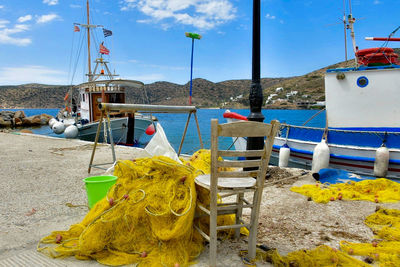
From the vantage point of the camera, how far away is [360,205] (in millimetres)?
4801

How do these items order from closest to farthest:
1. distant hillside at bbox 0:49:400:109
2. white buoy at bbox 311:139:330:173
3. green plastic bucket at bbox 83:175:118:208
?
green plastic bucket at bbox 83:175:118:208
white buoy at bbox 311:139:330:173
distant hillside at bbox 0:49:400:109

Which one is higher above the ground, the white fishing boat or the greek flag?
the greek flag

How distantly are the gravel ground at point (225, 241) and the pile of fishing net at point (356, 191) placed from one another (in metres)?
0.16

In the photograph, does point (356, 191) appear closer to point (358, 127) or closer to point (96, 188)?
point (96, 188)

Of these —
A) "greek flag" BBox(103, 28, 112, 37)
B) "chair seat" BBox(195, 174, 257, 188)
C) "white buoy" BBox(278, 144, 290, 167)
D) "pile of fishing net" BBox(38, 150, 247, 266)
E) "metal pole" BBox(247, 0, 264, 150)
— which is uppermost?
"greek flag" BBox(103, 28, 112, 37)

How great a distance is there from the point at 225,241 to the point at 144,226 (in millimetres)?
955

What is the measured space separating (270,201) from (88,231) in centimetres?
307

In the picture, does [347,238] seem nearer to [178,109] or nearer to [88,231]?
[88,231]

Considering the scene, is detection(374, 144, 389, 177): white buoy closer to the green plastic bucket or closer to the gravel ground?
the gravel ground

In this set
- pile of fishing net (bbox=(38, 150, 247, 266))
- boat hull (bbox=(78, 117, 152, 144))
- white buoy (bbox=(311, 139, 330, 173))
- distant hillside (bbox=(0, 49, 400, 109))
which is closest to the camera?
pile of fishing net (bbox=(38, 150, 247, 266))

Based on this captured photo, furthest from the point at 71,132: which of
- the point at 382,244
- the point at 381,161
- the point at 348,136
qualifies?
the point at 382,244

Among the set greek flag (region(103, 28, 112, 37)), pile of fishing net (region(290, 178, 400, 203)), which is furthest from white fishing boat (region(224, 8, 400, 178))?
greek flag (region(103, 28, 112, 37))

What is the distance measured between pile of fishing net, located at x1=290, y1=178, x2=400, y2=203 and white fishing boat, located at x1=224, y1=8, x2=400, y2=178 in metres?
2.85

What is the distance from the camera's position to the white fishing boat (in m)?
8.34
